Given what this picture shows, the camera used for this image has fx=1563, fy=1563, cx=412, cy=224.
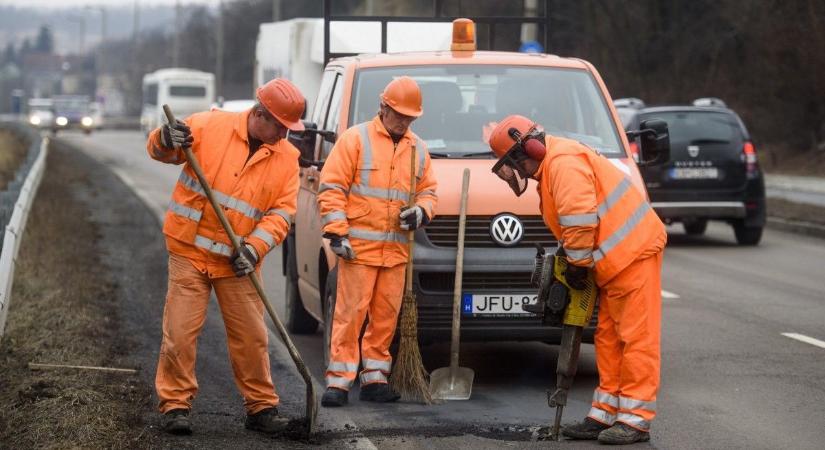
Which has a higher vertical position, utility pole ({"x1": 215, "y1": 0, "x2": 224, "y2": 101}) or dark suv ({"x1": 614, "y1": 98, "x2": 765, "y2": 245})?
dark suv ({"x1": 614, "y1": 98, "x2": 765, "y2": 245})

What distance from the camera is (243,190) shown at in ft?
24.1

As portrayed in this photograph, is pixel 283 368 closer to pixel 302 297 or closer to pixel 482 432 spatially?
pixel 302 297

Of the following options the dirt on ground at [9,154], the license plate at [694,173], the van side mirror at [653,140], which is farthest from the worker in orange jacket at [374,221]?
the dirt on ground at [9,154]

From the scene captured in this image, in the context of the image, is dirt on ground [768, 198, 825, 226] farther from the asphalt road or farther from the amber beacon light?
the amber beacon light

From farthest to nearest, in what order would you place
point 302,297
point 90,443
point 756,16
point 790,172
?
1. point 756,16
2. point 790,172
3. point 302,297
4. point 90,443

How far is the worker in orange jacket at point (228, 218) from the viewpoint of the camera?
7.28 meters

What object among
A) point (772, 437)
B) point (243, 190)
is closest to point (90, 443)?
point (243, 190)

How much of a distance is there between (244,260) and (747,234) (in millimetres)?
12197

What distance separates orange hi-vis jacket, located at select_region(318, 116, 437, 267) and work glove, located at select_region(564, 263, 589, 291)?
1.22 metres

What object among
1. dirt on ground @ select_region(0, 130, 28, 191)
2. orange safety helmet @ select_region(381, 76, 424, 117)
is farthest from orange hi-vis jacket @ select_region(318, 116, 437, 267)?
dirt on ground @ select_region(0, 130, 28, 191)

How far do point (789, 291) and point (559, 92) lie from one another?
15.9 ft

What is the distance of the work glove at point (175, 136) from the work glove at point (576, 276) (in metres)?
1.84

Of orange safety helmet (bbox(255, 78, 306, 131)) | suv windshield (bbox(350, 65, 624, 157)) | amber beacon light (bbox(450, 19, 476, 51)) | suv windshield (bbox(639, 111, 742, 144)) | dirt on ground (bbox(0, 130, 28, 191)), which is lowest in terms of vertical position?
dirt on ground (bbox(0, 130, 28, 191))

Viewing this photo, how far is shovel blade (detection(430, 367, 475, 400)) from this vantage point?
845 cm
